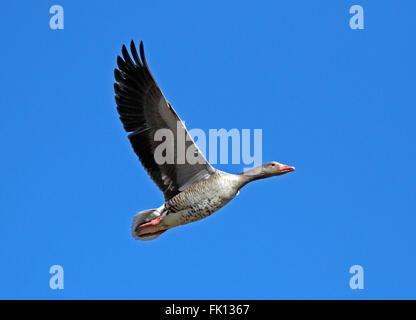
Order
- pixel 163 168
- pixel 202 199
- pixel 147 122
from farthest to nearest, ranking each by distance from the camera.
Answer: pixel 163 168 < pixel 147 122 < pixel 202 199

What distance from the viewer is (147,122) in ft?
32.8

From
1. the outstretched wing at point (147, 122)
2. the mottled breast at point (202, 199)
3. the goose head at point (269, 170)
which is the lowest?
the mottled breast at point (202, 199)

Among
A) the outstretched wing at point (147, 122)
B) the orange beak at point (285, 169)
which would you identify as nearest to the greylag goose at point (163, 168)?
the outstretched wing at point (147, 122)

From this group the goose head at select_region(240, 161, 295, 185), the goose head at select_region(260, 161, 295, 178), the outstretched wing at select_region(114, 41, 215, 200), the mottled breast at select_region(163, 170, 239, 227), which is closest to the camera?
the mottled breast at select_region(163, 170, 239, 227)

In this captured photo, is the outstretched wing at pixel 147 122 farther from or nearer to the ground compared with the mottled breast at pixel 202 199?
farther from the ground

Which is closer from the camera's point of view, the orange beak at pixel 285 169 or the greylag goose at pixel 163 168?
the greylag goose at pixel 163 168

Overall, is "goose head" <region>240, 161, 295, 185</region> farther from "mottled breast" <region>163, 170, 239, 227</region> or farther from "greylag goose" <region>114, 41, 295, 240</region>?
"mottled breast" <region>163, 170, 239, 227</region>

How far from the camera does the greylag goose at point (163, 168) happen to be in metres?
9.76

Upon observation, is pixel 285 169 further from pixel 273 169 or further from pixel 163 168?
pixel 163 168

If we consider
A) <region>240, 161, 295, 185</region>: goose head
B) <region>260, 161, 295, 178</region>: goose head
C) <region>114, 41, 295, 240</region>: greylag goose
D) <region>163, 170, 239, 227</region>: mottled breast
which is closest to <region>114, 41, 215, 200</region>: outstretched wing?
<region>114, 41, 295, 240</region>: greylag goose

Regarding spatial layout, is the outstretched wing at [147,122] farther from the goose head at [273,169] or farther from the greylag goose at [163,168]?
the goose head at [273,169]

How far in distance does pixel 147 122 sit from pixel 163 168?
830mm

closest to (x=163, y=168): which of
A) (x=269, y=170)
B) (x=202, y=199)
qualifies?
(x=202, y=199)

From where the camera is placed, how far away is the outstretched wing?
9.91m
